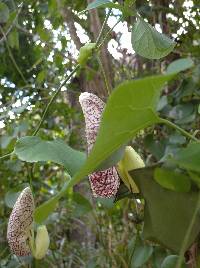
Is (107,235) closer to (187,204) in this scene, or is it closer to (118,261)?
(118,261)

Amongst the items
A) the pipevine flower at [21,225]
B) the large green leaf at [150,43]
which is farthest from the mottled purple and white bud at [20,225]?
the large green leaf at [150,43]

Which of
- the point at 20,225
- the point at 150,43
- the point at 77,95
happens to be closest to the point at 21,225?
the point at 20,225

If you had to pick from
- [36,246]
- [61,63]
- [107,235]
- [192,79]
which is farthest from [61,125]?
[36,246]

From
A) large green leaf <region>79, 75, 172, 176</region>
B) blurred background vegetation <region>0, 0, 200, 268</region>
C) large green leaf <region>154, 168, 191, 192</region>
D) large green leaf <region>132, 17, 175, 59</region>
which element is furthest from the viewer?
blurred background vegetation <region>0, 0, 200, 268</region>

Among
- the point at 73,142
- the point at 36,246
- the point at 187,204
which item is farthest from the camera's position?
the point at 73,142

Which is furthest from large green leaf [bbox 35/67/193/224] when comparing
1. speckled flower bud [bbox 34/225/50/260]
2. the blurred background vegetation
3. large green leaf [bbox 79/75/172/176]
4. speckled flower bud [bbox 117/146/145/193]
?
the blurred background vegetation

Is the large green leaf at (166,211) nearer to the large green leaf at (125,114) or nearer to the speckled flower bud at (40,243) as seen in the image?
the large green leaf at (125,114)

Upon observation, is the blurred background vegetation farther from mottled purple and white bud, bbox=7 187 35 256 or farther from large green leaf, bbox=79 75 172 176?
large green leaf, bbox=79 75 172 176
